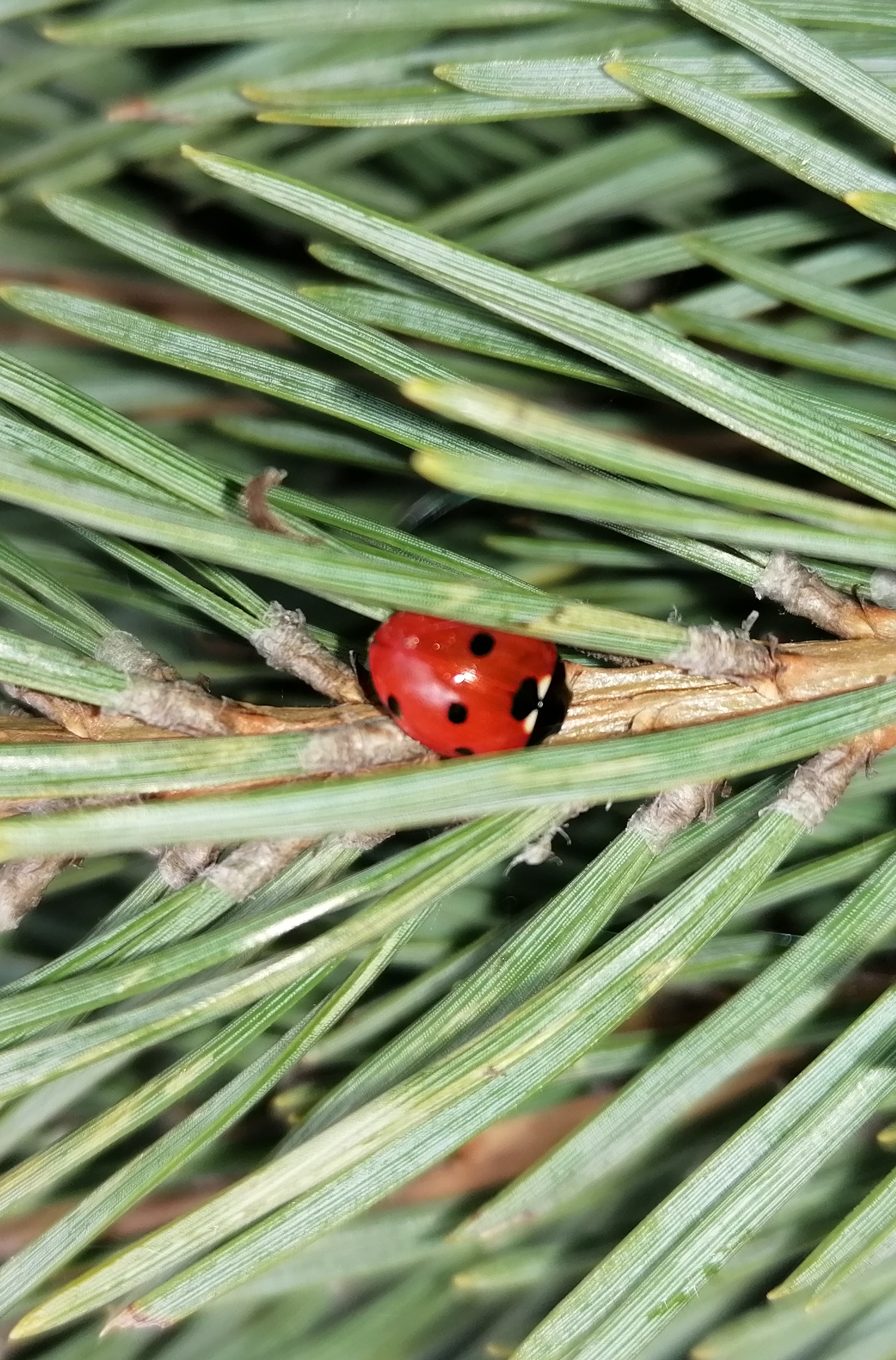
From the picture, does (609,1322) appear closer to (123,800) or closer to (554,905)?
(554,905)

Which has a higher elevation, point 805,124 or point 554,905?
point 805,124

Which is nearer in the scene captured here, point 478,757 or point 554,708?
point 478,757

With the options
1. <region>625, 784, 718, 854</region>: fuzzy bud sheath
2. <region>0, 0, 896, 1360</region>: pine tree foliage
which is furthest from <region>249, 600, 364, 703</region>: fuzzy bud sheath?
<region>625, 784, 718, 854</region>: fuzzy bud sheath

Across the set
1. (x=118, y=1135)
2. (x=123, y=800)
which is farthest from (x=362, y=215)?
(x=118, y=1135)

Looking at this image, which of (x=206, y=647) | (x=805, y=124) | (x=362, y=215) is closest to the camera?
(x=362, y=215)

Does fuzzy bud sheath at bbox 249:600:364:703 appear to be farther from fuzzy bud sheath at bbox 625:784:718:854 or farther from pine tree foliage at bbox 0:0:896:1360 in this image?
fuzzy bud sheath at bbox 625:784:718:854
